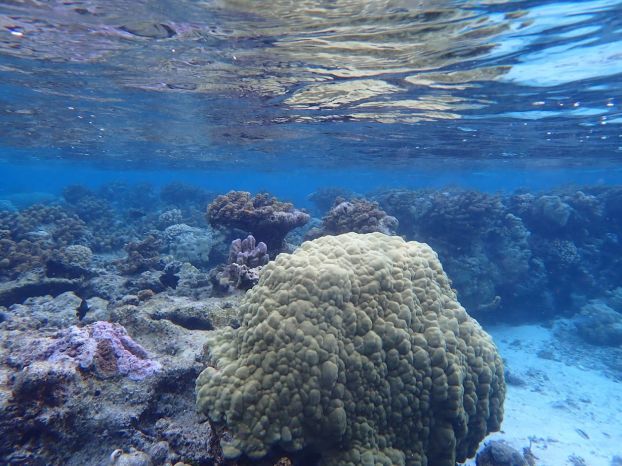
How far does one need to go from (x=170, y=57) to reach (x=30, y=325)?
27.8 ft

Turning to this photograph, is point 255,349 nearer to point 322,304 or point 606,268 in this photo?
point 322,304

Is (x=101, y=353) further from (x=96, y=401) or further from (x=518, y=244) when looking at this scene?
(x=518, y=244)

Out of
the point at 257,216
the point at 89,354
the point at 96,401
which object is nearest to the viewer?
the point at 96,401

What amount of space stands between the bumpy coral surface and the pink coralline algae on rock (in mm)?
1028

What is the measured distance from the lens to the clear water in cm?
820

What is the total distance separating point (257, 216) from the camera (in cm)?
944

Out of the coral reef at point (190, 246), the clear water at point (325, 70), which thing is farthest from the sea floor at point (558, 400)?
the coral reef at point (190, 246)

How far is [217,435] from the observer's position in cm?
393

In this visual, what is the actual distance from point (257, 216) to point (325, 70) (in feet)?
18.9

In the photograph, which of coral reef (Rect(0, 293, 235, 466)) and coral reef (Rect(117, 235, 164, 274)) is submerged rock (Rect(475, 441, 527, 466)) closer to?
coral reef (Rect(0, 293, 235, 466))

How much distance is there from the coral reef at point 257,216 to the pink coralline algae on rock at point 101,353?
15.8ft

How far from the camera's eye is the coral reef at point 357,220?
10.8 meters

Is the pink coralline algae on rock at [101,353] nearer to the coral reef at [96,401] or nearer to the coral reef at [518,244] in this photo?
the coral reef at [96,401]

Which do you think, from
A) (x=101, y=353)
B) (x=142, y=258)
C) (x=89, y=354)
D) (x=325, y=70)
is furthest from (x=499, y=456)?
(x=325, y=70)
